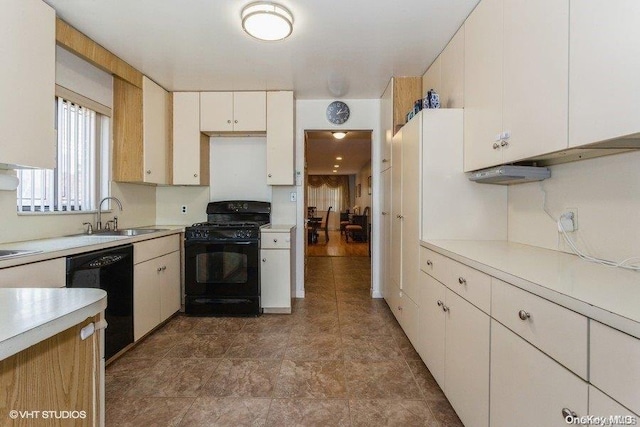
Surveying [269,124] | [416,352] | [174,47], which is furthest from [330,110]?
[416,352]

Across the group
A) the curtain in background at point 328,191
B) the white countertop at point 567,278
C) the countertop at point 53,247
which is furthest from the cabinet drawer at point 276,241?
the curtain in background at point 328,191

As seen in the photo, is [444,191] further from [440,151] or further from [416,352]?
[416,352]

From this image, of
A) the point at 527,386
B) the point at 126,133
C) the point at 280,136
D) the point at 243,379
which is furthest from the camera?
the point at 280,136

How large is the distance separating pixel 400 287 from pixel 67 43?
302cm

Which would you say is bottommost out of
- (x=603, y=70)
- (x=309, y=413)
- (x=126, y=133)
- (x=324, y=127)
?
(x=309, y=413)

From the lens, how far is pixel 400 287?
2492 millimetres

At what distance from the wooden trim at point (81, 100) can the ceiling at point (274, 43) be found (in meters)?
0.45

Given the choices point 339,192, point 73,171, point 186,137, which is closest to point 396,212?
point 186,137

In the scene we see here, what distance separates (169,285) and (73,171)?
3.94ft

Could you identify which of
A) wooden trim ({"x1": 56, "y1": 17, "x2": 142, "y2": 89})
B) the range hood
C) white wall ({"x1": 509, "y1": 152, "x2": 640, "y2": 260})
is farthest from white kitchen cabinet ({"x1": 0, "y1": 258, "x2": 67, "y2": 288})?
white wall ({"x1": 509, "y1": 152, "x2": 640, "y2": 260})

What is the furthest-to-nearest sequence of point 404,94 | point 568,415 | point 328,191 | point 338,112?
point 328,191 < point 338,112 < point 404,94 < point 568,415

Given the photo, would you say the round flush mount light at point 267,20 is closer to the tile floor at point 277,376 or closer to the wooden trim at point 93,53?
the wooden trim at point 93,53

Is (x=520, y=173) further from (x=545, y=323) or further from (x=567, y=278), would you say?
(x=545, y=323)

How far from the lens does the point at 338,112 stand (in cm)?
347
